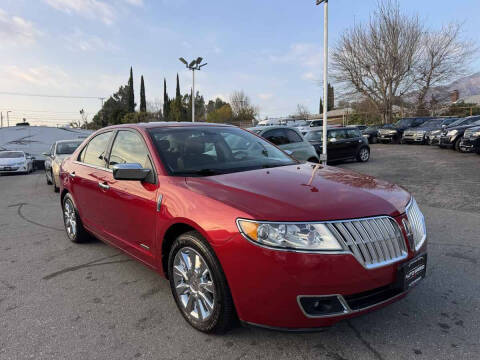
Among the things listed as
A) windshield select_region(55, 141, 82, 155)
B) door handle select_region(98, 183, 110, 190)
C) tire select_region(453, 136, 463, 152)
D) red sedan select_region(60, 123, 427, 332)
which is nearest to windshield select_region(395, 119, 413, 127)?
tire select_region(453, 136, 463, 152)

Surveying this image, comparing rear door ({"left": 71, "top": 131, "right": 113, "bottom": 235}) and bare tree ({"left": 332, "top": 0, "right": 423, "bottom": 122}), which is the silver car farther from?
bare tree ({"left": 332, "top": 0, "right": 423, "bottom": 122})

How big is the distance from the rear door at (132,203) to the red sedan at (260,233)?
1 centimetres

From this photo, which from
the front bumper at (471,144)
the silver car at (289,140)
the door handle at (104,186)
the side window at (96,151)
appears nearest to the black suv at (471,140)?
the front bumper at (471,144)

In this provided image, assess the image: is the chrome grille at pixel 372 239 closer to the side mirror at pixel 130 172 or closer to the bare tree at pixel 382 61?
the side mirror at pixel 130 172

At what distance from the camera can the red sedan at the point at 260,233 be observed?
2205 millimetres

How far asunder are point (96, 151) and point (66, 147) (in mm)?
7791

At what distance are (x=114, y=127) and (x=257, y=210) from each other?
8.46 ft

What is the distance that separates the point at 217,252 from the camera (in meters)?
2.42

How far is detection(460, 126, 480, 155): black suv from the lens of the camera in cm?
1470

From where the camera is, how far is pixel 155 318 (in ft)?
9.86

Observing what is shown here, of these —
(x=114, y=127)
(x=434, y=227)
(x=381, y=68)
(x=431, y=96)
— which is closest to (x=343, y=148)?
(x=434, y=227)

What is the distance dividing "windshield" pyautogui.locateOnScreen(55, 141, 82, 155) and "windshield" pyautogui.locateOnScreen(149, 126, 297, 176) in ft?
27.5

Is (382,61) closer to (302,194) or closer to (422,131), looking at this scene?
(422,131)

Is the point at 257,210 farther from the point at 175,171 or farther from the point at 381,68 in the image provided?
the point at 381,68
